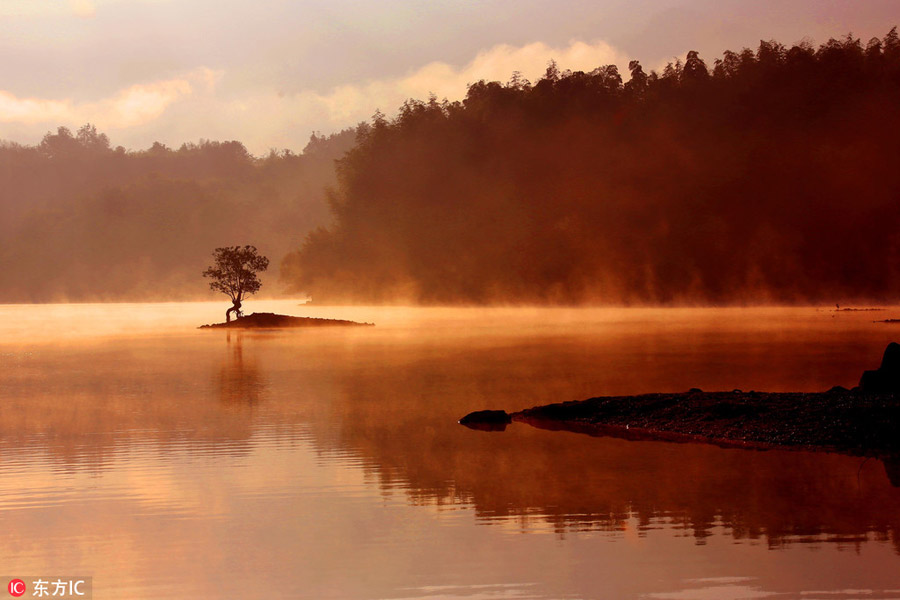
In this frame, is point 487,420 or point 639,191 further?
point 639,191

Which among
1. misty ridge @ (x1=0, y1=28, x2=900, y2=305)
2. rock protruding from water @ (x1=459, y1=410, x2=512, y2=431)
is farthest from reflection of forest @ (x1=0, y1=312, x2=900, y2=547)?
misty ridge @ (x1=0, y1=28, x2=900, y2=305)

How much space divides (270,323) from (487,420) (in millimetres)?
48445

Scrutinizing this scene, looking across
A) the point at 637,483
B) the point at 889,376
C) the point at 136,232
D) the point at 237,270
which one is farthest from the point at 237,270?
the point at 136,232

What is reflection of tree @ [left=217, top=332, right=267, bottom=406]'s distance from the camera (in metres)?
24.1

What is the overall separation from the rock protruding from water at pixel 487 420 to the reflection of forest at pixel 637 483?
1.26 ft

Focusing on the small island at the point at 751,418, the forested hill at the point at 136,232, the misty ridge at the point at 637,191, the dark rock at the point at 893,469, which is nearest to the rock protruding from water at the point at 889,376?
the small island at the point at 751,418

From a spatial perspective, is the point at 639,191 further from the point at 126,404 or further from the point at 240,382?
the point at 126,404

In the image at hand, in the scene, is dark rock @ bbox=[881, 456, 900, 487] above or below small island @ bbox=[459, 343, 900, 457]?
below

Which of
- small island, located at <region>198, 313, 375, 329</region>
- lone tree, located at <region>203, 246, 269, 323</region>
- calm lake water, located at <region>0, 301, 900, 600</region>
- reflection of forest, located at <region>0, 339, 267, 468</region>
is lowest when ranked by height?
calm lake water, located at <region>0, 301, 900, 600</region>

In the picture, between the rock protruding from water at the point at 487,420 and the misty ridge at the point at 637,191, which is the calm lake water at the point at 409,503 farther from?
the misty ridge at the point at 637,191

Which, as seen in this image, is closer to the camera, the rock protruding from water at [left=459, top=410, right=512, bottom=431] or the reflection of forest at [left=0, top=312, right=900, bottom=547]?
the reflection of forest at [left=0, top=312, right=900, bottom=547]

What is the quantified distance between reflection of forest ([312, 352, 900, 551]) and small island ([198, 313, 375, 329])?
157 feet

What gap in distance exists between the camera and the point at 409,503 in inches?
461

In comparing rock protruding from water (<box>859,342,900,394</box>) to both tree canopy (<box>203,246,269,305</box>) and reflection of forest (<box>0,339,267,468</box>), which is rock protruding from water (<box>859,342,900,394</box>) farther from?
tree canopy (<box>203,246,269,305</box>)
